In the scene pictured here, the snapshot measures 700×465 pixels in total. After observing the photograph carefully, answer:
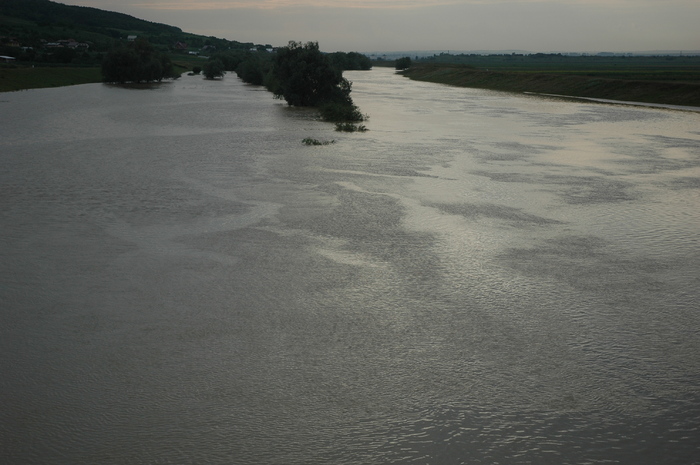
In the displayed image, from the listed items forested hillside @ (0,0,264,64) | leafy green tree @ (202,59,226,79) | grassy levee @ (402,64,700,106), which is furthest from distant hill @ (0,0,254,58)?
grassy levee @ (402,64,700,106)

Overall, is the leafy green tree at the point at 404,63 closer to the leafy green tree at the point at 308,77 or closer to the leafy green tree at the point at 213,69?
the leafy green tree at the point at 213,69

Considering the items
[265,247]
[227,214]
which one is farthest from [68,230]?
[265,247]

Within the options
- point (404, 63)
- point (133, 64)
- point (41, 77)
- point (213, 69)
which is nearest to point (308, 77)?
point (41, 77)

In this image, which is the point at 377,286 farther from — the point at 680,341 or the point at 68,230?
the point at 68,230

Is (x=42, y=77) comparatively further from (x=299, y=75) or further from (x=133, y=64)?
(x=299, y=75)

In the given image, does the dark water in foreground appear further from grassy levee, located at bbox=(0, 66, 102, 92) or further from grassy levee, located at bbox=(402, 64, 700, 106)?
grassy levee, located at bbox=(0, 66, 102, 92)

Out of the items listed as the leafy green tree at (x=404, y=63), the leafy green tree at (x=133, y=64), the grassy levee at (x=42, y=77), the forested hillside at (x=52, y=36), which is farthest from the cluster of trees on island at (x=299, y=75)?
the leafy green tree at (x=404, y=63)

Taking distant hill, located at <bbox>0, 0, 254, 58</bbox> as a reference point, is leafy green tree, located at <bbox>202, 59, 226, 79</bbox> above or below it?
below
